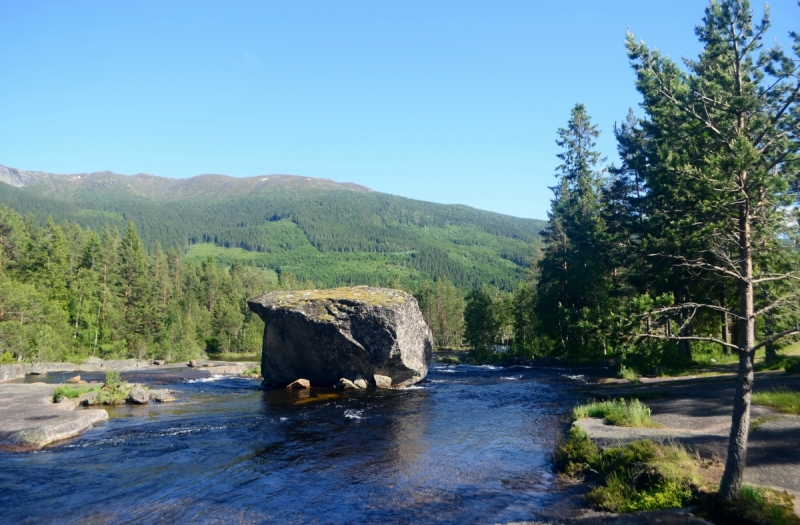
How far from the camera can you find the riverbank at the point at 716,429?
11617 mm

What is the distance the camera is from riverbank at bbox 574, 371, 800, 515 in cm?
1162

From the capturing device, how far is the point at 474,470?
1512 cm

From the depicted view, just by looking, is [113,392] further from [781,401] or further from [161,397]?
[781,401]

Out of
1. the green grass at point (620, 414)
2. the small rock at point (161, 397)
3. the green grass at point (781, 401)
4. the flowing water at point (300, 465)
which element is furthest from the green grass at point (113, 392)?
the green grass at point (781, 401)

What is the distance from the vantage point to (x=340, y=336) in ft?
107

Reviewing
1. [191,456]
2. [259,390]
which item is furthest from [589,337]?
[259,390]

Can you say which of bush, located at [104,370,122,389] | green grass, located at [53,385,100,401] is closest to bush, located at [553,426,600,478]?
green grass, located at [53,385,100,401]

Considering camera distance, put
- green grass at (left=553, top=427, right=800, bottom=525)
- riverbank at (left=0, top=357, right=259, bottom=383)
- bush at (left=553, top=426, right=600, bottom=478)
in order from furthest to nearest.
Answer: riverbank at (left=0, top=357, right=259, bottom=383), bush at (left=553, top=426, right=600, bottom=478), green grass at (left=553, top=427, right=800, bottom=525)

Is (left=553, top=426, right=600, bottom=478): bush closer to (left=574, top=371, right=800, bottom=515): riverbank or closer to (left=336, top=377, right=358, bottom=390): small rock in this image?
Result: (left=574, top=371, right=800, bottom=515): riverbank

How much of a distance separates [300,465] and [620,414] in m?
11.0

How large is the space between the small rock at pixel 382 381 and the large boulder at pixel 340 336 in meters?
0.25

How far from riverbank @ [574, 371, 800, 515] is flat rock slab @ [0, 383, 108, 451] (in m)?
19.3

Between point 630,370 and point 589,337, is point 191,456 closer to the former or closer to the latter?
point 589,337

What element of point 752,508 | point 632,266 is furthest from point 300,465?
point 632,266
